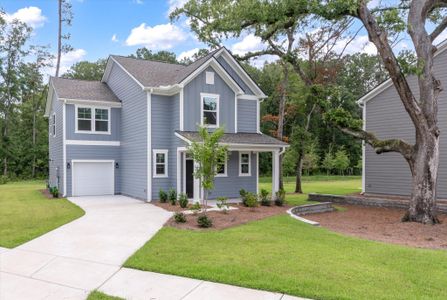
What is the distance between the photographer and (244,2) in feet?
43.5

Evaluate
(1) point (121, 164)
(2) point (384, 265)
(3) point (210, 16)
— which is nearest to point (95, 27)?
(3) point (210, 16)

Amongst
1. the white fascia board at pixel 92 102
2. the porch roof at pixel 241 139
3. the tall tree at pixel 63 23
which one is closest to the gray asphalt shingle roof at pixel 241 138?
the porch roof at pixel 241 139

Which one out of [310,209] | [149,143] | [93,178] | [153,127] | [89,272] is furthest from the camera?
[93,178]

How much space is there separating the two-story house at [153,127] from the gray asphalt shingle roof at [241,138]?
0.17 feet

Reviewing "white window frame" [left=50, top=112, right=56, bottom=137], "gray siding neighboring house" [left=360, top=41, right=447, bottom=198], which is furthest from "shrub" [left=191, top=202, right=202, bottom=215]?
"white window frame" [left=50, top=112, right=56, bottom=137]

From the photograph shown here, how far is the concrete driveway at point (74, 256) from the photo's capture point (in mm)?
5633

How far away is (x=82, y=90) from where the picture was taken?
1959 cm

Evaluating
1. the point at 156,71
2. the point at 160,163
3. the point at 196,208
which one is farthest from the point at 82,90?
the point at 196,208

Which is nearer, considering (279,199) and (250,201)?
(250,201)

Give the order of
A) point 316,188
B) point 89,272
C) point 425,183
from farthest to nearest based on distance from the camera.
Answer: point 316,188 → point 425,183 → point 89,272

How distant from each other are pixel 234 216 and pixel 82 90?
12.1 metres

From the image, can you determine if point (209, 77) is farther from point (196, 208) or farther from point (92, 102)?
point (196, 208)

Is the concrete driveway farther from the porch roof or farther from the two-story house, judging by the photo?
the two-story house

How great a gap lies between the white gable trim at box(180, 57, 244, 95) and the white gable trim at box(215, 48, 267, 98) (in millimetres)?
1331
